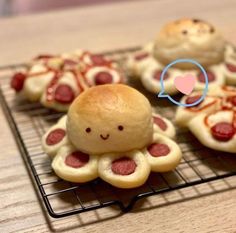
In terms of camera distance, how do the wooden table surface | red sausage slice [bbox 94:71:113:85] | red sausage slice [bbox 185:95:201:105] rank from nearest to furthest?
the wooden table surface, red sausage slice [bbox 185:95:201:105], red sausage slice [bbox 94:71:113:85]

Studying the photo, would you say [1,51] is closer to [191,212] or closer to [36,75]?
[36,75]

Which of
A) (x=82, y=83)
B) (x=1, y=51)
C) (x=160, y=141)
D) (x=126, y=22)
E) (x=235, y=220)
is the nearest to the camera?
(x=235, y=220)

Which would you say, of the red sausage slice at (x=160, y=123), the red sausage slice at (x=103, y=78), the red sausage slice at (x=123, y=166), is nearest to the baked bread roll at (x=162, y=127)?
the red sausage slice at (x=160, y=123)

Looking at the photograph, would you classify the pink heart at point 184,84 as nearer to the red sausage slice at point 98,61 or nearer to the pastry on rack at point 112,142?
the pastry on rack at point 112,142

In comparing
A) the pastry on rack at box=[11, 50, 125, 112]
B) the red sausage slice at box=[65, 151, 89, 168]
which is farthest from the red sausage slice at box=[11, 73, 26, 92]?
the red sausage slice at box=[65, 151, 89, 168]

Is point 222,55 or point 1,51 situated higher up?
point 222,55

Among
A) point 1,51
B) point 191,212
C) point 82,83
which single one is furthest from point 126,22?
point 191,212

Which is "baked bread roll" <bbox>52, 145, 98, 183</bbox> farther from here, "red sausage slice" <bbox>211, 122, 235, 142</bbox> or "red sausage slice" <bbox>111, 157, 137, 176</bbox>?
"red sausage slice" <bbox>211, 122, 235, 142</bbox>
